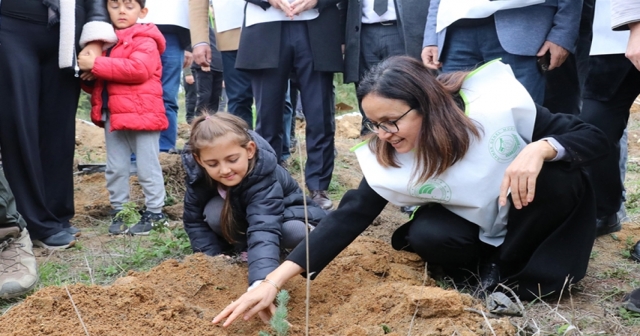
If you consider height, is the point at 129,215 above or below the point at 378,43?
below

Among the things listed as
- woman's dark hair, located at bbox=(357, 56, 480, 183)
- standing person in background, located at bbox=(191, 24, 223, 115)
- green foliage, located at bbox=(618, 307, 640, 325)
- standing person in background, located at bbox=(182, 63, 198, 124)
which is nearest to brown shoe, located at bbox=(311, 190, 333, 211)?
woman's dark hair, located at bbox=(357, 56, 480, 183)

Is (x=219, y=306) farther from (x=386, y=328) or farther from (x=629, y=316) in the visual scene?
(x=629, y=316)

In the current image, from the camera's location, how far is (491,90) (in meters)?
2.67

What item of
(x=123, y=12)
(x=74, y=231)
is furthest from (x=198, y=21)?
(x=74, y=231)

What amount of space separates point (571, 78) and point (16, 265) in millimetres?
3006

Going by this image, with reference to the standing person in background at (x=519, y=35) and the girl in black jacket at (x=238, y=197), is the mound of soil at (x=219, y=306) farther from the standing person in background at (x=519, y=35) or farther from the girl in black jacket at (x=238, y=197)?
the standing person in background at (x=519, y=35)

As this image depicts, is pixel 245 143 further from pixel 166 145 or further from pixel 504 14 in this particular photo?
pixel 166 145

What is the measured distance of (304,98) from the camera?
4.27 meters

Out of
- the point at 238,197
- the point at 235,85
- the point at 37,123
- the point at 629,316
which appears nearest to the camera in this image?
the point at 629,316

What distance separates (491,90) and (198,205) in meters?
1.52

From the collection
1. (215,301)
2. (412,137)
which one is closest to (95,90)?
(215,301)

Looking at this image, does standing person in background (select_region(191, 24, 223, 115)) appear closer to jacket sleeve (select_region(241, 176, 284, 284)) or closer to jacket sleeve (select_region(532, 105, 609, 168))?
jacket sleeve (select_region(241, 176, 284, 284))

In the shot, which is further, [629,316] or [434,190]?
[434,190]

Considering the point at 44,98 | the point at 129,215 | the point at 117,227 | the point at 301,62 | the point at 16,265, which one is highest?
the point at 301,62
